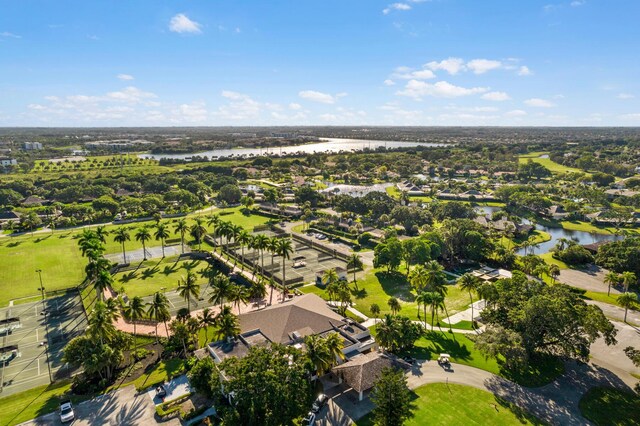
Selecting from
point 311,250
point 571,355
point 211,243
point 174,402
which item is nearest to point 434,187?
point 311,250

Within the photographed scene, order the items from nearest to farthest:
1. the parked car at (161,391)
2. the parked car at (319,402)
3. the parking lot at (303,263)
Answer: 1. the parked car at (319,402)
2. the parked car at (161,391)
3. the parking lot at (303,263)

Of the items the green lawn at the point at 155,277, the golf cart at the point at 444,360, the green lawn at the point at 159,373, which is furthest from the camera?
the green lawn at the point at 155,277

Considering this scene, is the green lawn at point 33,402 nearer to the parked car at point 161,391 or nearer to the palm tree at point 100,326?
the palm tree at point 100,326

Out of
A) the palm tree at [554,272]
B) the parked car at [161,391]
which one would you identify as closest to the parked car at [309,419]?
the parked car at [161,391]

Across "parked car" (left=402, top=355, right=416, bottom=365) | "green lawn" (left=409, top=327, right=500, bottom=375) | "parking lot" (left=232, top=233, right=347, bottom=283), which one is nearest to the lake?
"parking lot" (left=232, top=233, right=347, bottom=283)

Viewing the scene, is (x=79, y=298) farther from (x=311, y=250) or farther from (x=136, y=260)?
(x=311, y=250)

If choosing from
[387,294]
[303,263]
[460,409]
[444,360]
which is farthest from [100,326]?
[387,294]
